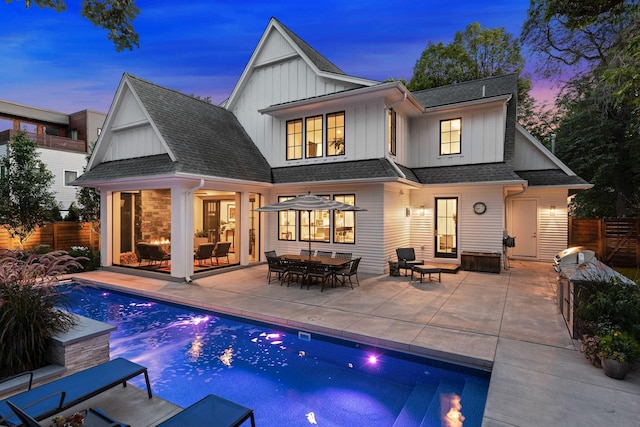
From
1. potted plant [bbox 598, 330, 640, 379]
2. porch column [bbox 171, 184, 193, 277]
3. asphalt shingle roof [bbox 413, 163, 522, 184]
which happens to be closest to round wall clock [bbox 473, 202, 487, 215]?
asphalt shingle roof [bbox 413, 163, 522, 184]

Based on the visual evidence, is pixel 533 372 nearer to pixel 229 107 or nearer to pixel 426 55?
pixel 229 107

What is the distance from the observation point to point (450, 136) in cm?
1318

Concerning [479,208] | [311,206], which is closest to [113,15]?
[311,206]

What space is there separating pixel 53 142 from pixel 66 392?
24.1m

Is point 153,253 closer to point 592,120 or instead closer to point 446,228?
point 446,228

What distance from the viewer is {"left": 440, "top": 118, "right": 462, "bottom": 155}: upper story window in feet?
42.7

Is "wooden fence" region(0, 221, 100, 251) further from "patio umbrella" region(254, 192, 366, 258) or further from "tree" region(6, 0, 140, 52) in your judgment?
"tree" region(6, 0, 140, 52)

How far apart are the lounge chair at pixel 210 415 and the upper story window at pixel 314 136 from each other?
33.6 ft

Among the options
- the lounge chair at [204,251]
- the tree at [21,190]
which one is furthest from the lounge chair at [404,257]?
the tree at [21,190]

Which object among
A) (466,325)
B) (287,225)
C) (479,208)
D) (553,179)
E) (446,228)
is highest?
(553,179)

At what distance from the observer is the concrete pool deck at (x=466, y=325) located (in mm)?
3561

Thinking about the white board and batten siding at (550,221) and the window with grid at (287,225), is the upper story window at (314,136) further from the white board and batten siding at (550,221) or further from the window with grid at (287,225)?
the white board and batten siding at (550,221)

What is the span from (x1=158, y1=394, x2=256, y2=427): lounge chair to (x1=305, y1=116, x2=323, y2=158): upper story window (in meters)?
10.2

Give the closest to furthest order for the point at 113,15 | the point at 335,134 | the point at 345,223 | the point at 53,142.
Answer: the point at 113,15
the point at 345,223
the point at 335,134
the point at 53,142
